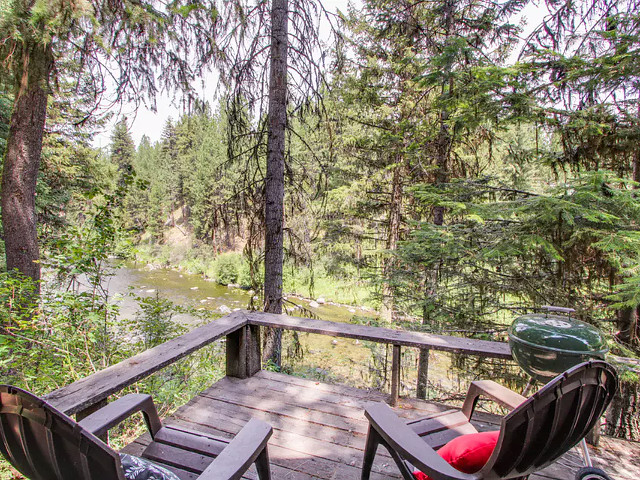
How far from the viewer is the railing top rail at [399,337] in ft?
6.93

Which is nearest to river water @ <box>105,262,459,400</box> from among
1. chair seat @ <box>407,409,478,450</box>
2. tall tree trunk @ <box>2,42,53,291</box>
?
tall tree trunk @ <box>2,42,53,291</box>

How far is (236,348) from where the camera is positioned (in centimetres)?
270

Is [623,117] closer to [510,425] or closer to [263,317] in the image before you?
[510,425]

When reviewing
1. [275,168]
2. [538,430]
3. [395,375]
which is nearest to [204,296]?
[275,168]

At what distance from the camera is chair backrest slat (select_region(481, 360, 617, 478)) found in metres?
1.05

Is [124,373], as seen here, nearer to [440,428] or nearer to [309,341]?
[440,428]

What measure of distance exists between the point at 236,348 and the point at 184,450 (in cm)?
124

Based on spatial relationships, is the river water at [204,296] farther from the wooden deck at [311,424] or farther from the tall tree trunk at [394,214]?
the wooden deck at [311,424]

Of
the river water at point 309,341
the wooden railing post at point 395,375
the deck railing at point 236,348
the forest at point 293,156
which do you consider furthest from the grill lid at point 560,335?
the river water at point 309,341

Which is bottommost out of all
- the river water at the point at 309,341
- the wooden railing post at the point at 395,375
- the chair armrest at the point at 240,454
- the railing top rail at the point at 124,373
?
the river water at the point at 309,341

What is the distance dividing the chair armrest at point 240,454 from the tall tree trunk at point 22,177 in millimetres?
4266

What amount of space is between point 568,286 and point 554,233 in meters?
0.99

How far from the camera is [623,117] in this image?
3.23 m

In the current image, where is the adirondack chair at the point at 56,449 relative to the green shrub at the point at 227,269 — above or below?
above
